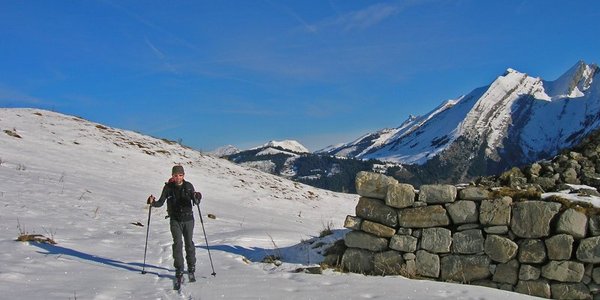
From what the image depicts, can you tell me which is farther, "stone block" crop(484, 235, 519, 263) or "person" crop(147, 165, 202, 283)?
"person" crop(147, 165, 202, 283)

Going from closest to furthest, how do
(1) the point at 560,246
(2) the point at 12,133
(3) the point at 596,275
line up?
(3) the point at 596,275
(1) the point at 560,246
(2) the point at 12,133

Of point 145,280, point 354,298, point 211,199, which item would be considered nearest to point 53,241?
point 145,280

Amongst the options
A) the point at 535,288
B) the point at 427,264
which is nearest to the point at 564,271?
the point at 535,288

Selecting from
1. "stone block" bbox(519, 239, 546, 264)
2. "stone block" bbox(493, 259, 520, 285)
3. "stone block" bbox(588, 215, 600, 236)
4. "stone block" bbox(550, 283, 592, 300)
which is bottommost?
"stone block" bbox(550, 283, 592, 300)

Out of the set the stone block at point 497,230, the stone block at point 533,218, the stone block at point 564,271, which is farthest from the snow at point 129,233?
the stone block at point 533,218

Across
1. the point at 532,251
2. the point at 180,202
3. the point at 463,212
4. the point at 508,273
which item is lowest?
the point at 508,273

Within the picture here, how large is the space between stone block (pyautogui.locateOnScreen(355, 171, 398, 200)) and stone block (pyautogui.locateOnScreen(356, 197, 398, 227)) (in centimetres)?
13

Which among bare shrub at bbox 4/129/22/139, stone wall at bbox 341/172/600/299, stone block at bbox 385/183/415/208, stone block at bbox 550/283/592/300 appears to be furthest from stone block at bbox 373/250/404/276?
bare shrub at bbox 4/129/22/139

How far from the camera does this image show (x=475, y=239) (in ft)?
31.3

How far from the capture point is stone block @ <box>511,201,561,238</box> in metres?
9.02

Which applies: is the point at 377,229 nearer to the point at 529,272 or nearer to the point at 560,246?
the point at 529,272

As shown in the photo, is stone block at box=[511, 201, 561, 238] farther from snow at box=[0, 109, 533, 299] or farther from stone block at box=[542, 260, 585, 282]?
snow at box=[0, 109, 533, 299]

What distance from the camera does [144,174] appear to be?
→ 25406 millimetres

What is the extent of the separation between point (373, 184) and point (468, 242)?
2.25m
